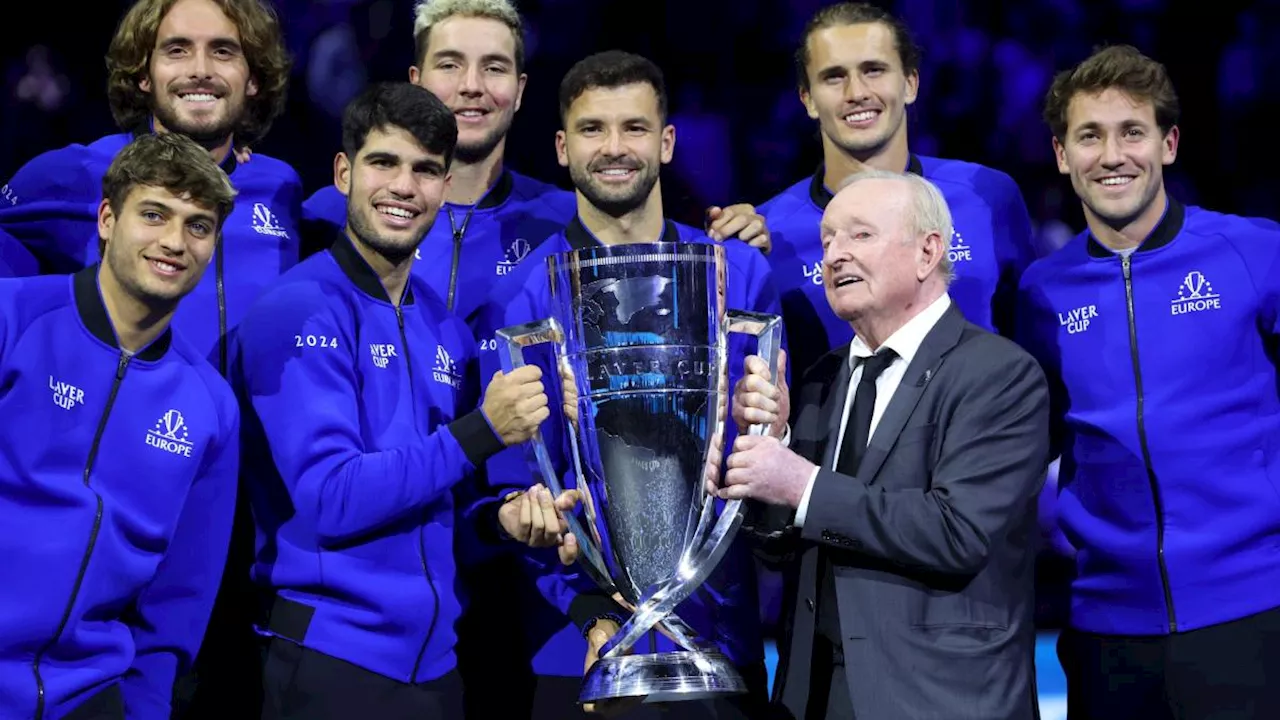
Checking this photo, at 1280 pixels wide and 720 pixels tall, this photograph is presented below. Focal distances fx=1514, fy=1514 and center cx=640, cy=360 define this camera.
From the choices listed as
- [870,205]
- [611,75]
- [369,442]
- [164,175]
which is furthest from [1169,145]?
[164,175]

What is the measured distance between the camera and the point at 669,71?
516 cm

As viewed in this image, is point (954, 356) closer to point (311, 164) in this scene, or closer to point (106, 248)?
point (106, 248)

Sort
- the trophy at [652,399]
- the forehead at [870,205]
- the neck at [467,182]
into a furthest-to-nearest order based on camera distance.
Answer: the neck at [467,182] < the forehead at [870,205] < the trophy at [652,399]

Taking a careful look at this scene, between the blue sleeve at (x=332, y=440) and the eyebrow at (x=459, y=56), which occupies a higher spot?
the eyebrow at (x=459, y=56)

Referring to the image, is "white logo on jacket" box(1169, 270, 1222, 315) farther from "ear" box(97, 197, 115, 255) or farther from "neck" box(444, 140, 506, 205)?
"ear" box(97, 197, 115, 255)

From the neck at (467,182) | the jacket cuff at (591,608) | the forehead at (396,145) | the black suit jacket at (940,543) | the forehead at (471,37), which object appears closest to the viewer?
the black suit jacket at (940,543)

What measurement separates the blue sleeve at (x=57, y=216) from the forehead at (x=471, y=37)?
883 mm

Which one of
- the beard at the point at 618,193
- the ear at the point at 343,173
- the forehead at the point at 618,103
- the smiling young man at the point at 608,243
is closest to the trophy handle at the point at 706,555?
the smiling young man at the point at 608,243

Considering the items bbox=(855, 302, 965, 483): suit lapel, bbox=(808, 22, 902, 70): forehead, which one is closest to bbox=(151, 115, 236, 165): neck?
bbox=(808, 22, 902, 70): forehead

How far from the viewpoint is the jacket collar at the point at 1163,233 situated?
3.06 m

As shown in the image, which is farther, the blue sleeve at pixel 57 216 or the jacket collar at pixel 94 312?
the blue sleeve at pixel 57 216

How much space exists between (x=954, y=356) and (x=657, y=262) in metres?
0.50

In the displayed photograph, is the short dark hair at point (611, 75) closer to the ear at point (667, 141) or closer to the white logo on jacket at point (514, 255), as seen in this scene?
the ear at point (667, 141)

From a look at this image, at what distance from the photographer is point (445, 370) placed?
284cm
